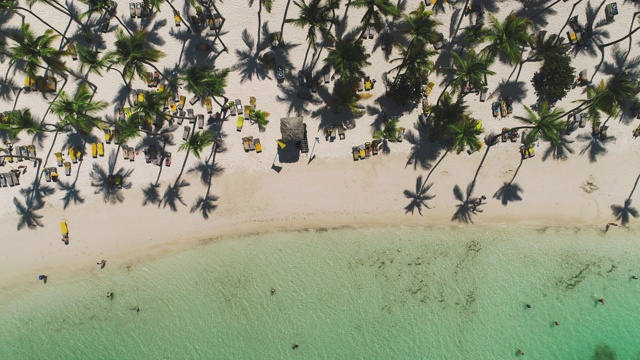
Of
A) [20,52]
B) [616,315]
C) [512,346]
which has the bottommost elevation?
[512,346]

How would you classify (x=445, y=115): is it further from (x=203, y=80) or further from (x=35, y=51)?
(x=35, y=51)

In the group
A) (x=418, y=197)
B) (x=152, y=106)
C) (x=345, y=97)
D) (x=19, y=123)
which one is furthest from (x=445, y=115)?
(x=19, y=123)

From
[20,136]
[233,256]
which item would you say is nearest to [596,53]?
[233,256]

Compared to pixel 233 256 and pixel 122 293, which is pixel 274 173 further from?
pixel 122 293

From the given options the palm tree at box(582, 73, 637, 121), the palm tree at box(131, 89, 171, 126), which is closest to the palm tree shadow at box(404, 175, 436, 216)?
the palm tree at box(582, 73, 637, 121)

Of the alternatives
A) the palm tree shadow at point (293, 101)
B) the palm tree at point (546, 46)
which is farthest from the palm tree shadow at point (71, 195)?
the palm tree at point (546, 46)

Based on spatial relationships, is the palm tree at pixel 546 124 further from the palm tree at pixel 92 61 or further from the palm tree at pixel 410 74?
the palm tree at pixel 92 61
